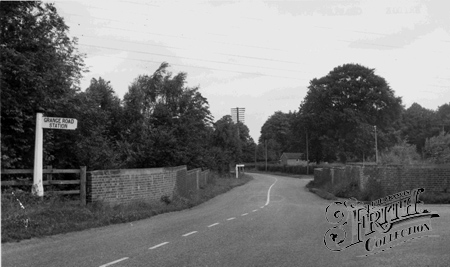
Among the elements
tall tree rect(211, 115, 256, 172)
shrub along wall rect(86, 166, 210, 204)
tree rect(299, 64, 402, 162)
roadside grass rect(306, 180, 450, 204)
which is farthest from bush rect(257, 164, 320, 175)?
shrub along wall rect(86, 166, 210, 204)

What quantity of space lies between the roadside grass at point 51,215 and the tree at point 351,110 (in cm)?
5152

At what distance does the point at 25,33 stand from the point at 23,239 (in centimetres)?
741

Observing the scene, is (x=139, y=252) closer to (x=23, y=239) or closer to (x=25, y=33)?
(x=23, y=239)

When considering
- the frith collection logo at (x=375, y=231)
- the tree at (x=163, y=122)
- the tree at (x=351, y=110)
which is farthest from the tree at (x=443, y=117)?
the frith collection logo at (x=375, y=231)

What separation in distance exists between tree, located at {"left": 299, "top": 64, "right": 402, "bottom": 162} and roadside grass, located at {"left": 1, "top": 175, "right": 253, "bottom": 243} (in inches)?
2029

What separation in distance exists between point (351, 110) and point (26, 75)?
54006mm

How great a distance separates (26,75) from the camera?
13.8m

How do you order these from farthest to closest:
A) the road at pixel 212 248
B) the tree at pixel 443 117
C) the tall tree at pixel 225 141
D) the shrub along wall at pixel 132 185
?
1. the tree at pixel 443 117
2. the tall tree at pixel 225 141
3. the shrub along wall at pixel 132 185
4. the road at pixel 212 248

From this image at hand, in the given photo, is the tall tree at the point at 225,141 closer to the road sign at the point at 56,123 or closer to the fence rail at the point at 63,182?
the fence rail at the point at 63,182

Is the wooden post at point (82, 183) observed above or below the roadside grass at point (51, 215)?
above

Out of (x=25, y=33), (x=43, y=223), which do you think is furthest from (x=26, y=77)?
(x=43, y=223)

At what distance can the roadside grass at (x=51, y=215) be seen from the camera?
10.7 m

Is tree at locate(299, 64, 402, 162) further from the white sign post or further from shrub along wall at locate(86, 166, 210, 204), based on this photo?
the white sign post

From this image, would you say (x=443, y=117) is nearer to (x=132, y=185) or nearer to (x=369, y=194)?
(x=369, y=194)
